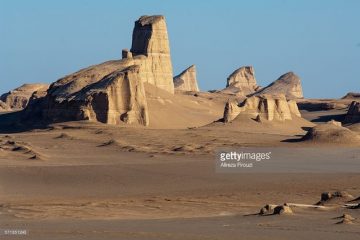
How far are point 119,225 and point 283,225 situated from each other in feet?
10.8

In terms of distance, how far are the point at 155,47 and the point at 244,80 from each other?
58.9m

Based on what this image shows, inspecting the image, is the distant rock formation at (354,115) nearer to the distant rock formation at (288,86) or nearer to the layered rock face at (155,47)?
the layered rock face at (155,47)

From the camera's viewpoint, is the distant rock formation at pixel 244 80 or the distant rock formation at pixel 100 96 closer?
the distant rock formation at pixel 100 96

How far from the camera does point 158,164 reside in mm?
37281

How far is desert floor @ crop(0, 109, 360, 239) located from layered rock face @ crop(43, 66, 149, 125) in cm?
232

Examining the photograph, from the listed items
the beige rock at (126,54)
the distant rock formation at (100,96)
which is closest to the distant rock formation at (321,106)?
the beige rock at (126,54)

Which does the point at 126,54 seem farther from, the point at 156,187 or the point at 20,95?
the point at 156,187

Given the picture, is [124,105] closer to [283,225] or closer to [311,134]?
[311,134]

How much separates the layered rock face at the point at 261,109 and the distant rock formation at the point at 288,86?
2190 inches

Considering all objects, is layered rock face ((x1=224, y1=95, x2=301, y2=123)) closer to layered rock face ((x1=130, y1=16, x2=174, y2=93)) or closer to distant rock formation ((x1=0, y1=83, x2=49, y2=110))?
layered rock face ((x1=130, y1=16, x2=174, y2=93))

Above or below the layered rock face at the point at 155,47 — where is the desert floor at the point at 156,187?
below

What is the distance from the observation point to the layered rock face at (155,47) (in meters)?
72.0

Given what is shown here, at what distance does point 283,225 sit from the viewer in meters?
18.1

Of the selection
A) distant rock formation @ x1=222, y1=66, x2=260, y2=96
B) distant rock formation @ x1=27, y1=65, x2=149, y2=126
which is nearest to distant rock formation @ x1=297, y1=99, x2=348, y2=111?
distant rock formation @ x1=222, y1=66, x2=260, y2=96
